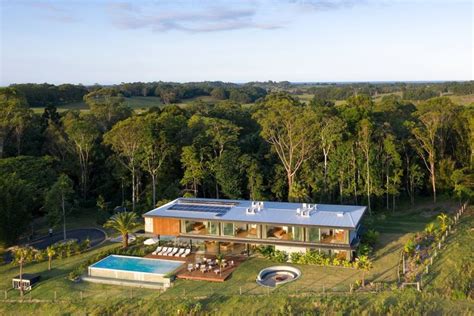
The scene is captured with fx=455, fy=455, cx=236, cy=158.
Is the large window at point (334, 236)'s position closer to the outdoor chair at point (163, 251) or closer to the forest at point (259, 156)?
the outdoor chair at point (163, 251)

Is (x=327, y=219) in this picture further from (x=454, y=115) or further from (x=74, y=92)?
(x=74, y=92)

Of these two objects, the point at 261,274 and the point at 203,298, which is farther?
the point at 261,274

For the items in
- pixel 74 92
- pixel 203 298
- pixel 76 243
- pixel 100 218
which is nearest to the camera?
pixel 203 298

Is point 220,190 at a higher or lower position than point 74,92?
lower

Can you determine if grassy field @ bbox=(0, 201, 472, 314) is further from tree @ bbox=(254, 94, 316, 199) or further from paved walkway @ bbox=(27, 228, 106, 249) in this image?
tree @ bbox=(254, 94, 316, 199)

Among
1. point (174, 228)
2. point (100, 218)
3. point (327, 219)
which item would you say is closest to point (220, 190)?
point (100, 218)

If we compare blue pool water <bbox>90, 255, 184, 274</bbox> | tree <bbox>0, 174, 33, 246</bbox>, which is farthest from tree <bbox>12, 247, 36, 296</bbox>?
blue pool water <bbox>90, 255, 184, 274</bbox>

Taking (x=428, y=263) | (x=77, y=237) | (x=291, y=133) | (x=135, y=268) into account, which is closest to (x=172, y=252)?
(x=135, y=268)
